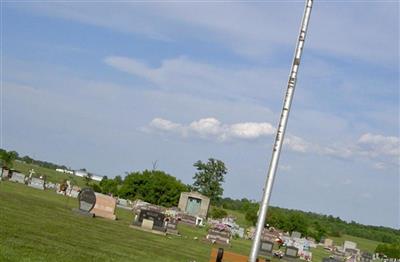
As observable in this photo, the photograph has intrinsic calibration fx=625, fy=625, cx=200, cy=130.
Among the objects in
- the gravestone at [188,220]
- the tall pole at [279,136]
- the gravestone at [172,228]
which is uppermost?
the tall pole at [279,136]

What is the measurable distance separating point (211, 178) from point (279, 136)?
84.9 meters

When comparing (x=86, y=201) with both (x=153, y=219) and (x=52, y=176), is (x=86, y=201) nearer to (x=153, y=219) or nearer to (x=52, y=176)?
Answer: (x=153, y=219)

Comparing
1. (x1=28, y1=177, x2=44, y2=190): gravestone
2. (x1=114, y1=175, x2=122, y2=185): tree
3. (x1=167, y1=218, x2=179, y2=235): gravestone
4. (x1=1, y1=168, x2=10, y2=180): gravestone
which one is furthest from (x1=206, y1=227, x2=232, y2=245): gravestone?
(x1=114, y1=175, x2=122, y2=185): tree

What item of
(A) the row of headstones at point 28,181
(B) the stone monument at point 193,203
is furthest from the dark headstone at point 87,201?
(B) the stone monument at point 193,203

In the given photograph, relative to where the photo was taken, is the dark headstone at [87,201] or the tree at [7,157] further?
the tree at [7,157]

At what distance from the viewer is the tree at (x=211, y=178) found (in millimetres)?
92500

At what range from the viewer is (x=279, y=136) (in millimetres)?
9680

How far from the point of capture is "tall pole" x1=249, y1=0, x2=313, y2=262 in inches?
371

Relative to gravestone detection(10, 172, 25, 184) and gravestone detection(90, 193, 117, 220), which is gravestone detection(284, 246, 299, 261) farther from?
gravestone detection(10, 172, 25, 184)

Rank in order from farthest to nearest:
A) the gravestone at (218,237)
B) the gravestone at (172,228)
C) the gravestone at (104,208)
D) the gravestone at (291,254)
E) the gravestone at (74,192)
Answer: the gravestone at (74,192) < the gravestone at (291,254) < the gravestone at (104,208) < the gravestone at (218,237) < the gravestone at (172,228)

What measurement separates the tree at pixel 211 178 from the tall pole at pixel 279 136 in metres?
82.7

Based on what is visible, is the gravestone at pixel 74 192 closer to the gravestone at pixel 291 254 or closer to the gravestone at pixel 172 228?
the gravestone at pixel 172 228

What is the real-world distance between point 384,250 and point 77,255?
2601 inches

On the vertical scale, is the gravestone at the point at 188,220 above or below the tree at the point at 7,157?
below
